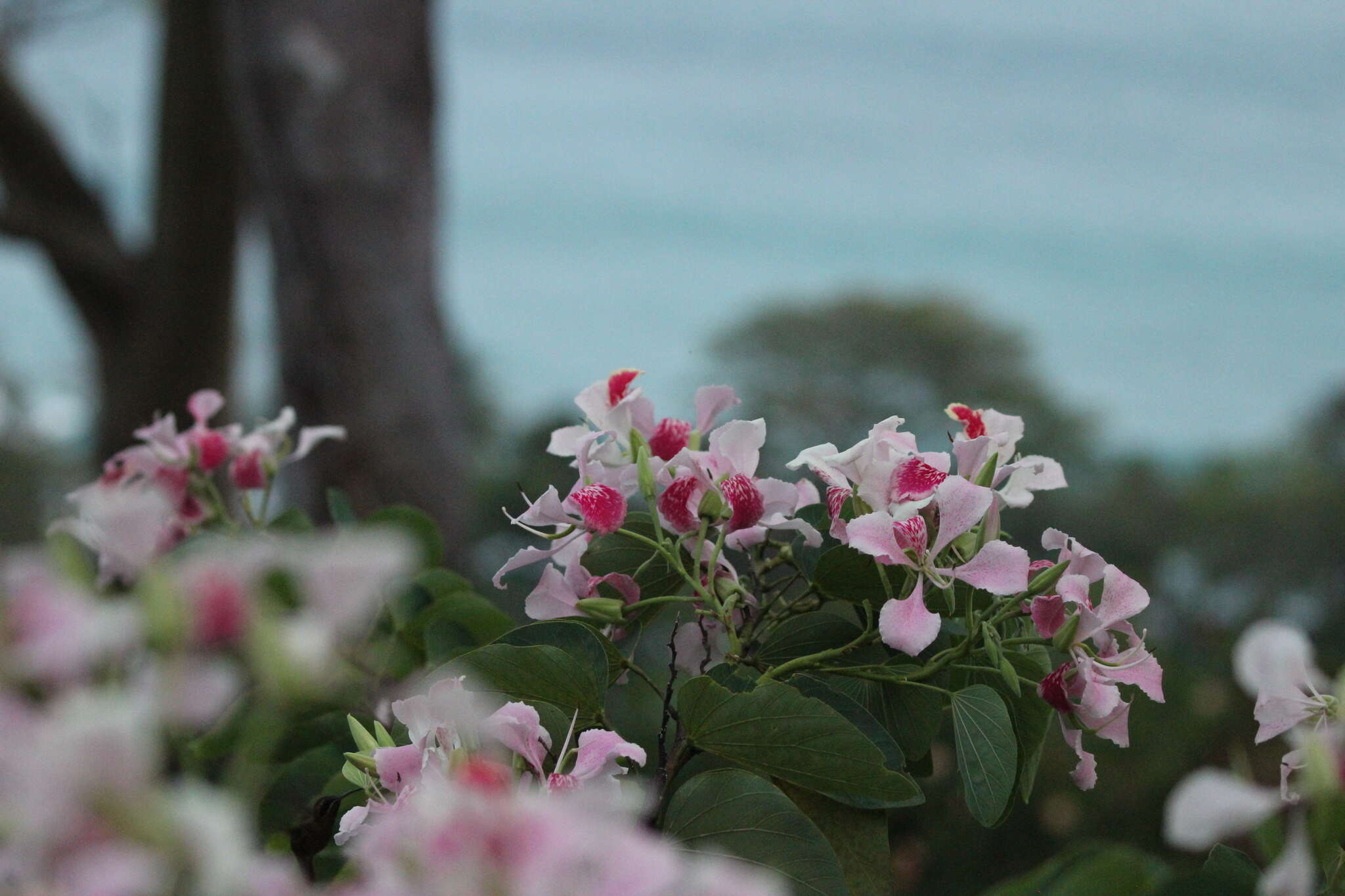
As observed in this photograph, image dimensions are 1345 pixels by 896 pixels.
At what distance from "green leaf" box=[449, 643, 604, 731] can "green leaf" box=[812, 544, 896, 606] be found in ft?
0.40

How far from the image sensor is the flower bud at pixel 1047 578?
1.79 ft

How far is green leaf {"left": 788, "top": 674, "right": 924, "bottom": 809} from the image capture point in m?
0.57

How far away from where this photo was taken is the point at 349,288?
2490 millimetres

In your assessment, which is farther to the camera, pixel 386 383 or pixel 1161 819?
pixel 386 383

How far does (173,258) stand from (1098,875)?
4153 millimetres

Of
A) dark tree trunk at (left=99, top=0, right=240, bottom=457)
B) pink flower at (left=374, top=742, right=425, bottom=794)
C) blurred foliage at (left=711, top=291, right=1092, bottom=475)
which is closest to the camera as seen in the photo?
pink flower at (left=374, top=742, right=425, bottom=794)

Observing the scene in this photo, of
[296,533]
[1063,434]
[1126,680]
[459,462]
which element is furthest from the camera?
[1063,434]

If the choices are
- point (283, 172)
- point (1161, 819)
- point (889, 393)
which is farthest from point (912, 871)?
point (889, 393)

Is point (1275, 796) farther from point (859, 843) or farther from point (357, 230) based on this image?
point (357, 230)

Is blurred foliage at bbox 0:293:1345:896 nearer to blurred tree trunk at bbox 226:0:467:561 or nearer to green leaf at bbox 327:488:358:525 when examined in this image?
green leaf at bbox 327:488:358:525

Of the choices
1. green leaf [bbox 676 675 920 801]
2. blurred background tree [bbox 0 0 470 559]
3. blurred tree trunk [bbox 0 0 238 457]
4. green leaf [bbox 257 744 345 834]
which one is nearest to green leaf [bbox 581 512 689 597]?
green leaf [bbox 676 675 920 801]

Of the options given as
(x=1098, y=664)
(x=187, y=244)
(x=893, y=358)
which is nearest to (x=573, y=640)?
(x=1098, y=664)

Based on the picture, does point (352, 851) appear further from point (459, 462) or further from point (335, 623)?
point (459, 462)

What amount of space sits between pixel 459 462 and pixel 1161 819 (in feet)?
4.88
